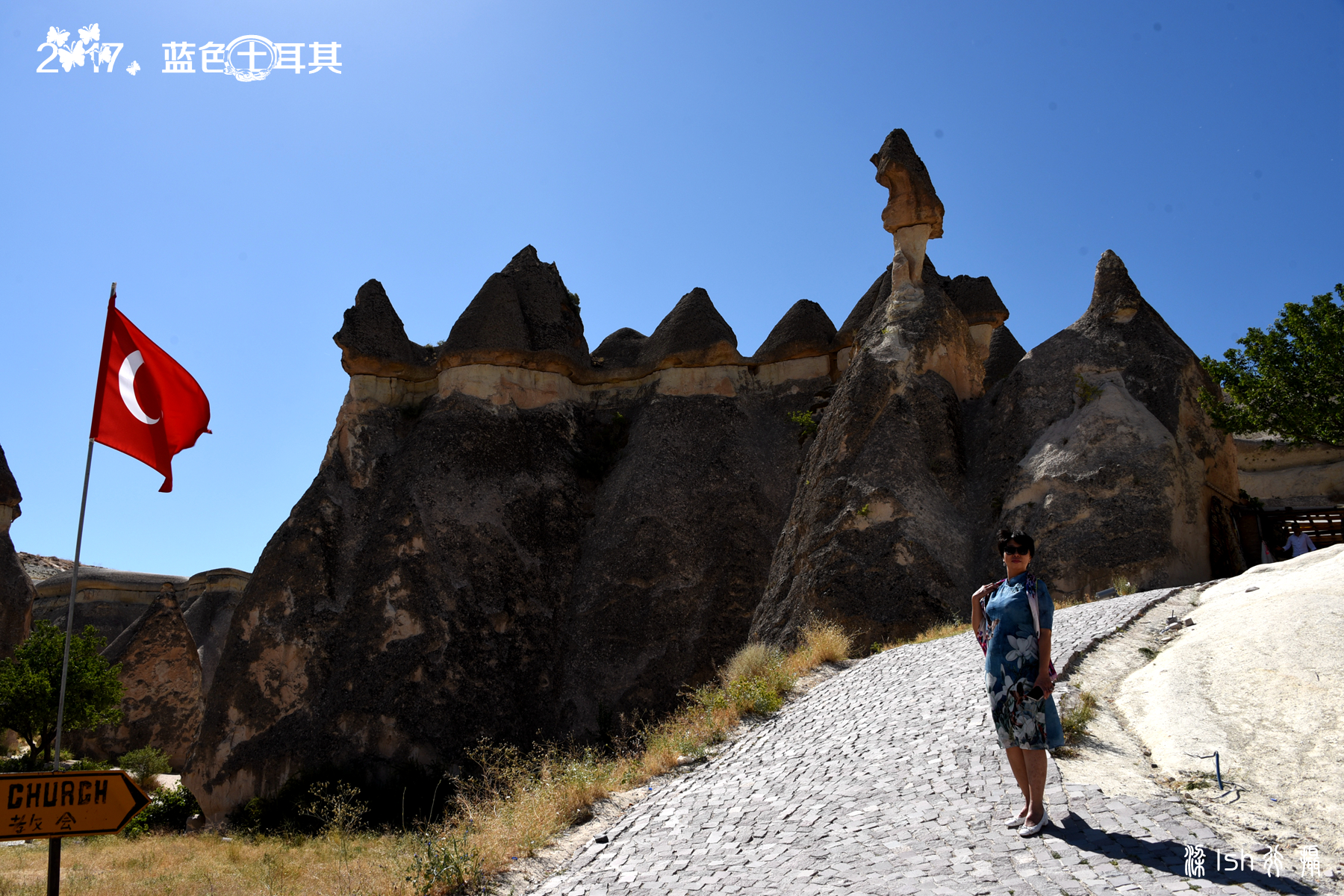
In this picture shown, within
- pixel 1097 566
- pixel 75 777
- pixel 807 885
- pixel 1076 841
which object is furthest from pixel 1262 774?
pixel 1097 566

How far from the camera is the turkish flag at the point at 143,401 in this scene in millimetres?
8836

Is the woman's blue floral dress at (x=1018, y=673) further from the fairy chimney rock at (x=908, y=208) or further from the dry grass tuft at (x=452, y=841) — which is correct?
the fairy chimney rock at (x=908, y=208)

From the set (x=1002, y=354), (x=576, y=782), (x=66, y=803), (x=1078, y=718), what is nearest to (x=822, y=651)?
(x=576, y=782)

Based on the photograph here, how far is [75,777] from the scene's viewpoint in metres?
5.80

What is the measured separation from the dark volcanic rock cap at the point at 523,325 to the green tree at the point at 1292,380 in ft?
54.3

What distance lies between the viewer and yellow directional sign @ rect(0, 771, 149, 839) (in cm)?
561

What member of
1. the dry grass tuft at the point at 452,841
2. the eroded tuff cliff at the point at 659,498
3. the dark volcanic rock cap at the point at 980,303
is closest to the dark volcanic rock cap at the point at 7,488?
the eroded tuff cliff at the point at 659,498

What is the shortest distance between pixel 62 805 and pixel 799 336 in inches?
908

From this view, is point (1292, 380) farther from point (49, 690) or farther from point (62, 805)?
point (49, 690)

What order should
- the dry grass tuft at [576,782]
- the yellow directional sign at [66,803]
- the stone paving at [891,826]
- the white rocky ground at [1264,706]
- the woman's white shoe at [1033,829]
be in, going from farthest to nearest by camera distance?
the dry grass tuft at [576,782], the yellow directional sign at [66,803], the white rocky ground at [1264,706], the woman's white shoe at [1033,829], the stone paving at [891,826]

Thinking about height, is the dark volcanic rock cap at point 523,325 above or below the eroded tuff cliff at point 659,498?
above

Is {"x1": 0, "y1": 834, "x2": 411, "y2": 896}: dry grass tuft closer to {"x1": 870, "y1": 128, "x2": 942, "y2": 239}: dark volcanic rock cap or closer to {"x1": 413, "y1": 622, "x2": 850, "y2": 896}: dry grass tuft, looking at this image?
{"x1": 413, "y1": 622, "x2": 850, "y2": 896}: dry grass tuft

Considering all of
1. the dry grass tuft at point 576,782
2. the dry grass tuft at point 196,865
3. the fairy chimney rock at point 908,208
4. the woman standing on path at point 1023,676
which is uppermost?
the fairy chimney rock at point 908,208

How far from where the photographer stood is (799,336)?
26.9 m
